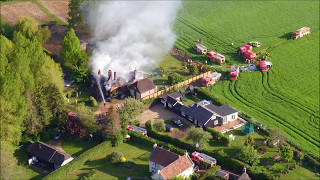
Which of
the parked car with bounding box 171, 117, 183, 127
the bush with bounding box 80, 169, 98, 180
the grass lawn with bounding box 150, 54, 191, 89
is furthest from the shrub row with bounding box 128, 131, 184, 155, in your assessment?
the grass lawn with bounding box 150, 54, 191, 89

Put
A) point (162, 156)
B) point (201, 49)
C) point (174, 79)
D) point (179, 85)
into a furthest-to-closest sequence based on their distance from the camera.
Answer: point (201, 49) → point (174, 79) → point (179, 85) → point (162, 156)

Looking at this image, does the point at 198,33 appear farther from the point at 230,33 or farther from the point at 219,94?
the point at 219,94

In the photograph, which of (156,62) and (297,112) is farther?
(156,62)

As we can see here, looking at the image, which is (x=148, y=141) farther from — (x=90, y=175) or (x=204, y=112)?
(x=90, y=175)

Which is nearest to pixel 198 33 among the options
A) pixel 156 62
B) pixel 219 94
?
pixel 156 62

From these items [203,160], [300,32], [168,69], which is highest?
[300,32]

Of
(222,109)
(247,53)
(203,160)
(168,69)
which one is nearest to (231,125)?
(222,109)
